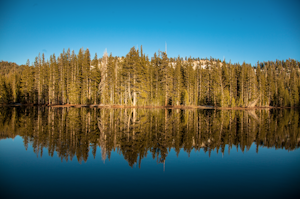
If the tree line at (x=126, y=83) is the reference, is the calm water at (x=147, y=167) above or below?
below

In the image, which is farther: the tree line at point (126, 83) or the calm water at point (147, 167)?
the tree line at point (126, 83)

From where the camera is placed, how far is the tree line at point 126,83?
64.2m

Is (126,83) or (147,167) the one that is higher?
(126,83)

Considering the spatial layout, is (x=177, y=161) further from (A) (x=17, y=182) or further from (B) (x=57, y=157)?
(A) (x=17, y=182)

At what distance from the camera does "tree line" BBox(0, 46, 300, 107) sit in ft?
211

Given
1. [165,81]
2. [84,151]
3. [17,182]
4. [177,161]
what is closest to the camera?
[17,182]

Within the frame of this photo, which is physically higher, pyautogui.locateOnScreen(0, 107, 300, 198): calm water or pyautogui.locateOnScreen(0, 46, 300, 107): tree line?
pyautogui.locateOnScreen(0, 46, 300, 107): tree line

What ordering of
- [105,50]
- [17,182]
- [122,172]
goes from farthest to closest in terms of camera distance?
1. [105,50]
2. [122,172]
3. [17,182]

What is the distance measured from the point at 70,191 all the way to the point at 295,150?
1289 centimetres

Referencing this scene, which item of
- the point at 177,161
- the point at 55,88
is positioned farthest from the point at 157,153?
the point at 55,88

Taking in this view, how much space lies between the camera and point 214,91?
7325 cm

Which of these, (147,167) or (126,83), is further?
(126,83)

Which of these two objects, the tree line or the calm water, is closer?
the calm water

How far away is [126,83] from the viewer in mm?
61438
